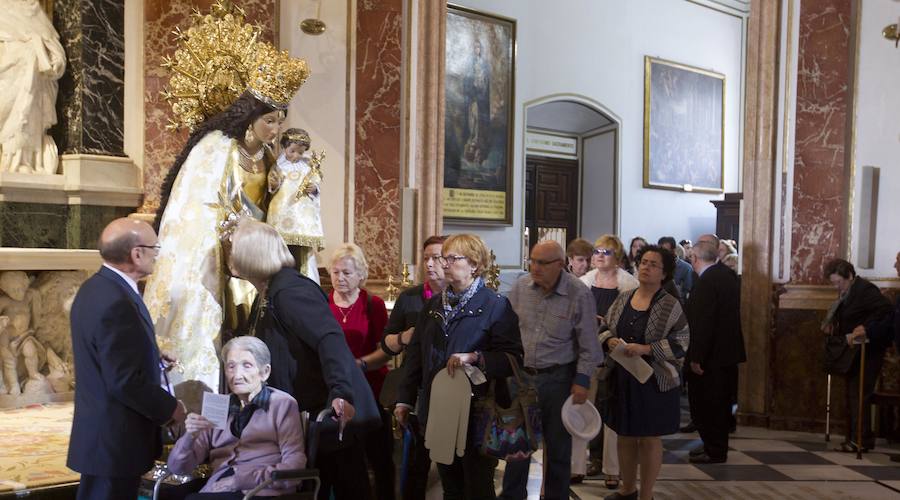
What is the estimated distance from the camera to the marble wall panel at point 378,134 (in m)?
7.48

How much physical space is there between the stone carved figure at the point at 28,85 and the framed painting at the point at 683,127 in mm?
9970

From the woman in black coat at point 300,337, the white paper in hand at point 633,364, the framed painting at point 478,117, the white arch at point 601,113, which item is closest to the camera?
the woman in black coat at point 300,337

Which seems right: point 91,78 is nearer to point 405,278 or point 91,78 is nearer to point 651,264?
point 405,278

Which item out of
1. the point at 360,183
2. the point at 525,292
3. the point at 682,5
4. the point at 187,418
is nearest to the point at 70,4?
the point at 360,183

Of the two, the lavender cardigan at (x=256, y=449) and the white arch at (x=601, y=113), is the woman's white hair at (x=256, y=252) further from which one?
the white arch at (x=601, y=113)

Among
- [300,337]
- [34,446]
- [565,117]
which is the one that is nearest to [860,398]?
[300,337]

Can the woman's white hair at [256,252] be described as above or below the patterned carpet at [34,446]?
above

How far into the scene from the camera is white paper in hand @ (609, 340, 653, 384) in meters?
4.58

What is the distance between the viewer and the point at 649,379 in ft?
15.3

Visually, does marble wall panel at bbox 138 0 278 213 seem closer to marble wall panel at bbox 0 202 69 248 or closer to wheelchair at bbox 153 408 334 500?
marble wall panel at bbox 0 202 69 248

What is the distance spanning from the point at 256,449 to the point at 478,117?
9366mm

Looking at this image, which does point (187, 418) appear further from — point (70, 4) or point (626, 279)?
point (70, 4)

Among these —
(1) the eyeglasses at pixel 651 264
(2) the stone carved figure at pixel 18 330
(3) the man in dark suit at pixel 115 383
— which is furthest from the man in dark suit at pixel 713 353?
(2) the stone carved figure at pixel 18 330

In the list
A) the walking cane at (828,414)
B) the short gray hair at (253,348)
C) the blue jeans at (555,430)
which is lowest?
the walking cane at (828,414)
